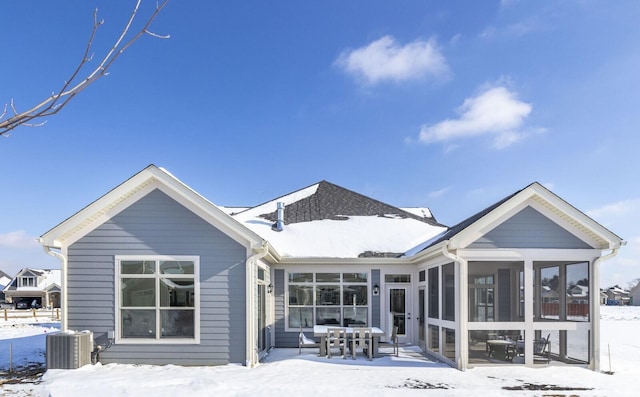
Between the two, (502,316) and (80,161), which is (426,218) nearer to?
(502,316)

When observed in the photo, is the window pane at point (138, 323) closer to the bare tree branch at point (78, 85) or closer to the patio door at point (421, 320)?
the patio door at point (421, 320)

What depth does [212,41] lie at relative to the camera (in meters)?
11.6

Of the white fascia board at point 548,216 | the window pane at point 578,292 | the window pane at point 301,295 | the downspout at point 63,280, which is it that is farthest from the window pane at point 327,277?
the downspout at point 63,280

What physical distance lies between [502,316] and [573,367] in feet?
5.69

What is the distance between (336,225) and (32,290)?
1826 inches

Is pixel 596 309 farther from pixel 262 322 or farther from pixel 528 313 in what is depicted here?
pixel 262 322

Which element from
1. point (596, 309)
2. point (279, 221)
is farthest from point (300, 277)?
point (596, 309)

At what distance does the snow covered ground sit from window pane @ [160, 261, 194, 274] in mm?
1870

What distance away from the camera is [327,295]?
13133mm

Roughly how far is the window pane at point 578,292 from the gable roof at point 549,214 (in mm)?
612

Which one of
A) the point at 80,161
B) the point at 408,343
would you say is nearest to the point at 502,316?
the point at 408,343

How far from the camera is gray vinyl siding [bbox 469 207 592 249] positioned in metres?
9.93

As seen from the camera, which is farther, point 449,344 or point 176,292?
point 449,344

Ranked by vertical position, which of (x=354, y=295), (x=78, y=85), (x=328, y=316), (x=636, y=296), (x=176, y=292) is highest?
(x=78, y=85)
